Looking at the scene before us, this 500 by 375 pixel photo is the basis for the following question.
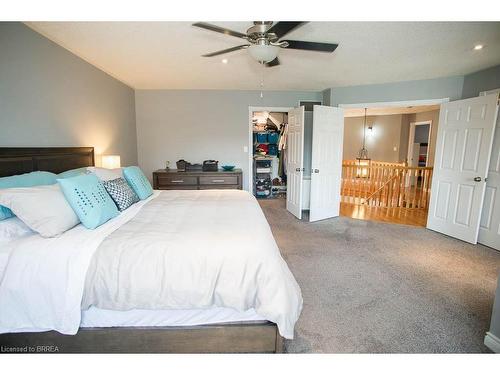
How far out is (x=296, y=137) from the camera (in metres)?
4.37

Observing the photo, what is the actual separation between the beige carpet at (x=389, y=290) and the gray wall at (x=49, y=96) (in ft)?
9.17

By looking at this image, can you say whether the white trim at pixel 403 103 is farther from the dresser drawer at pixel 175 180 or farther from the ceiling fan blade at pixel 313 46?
the dresser drawer at pixel 175 180

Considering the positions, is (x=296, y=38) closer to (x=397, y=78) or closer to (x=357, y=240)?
(x=397, y=78)

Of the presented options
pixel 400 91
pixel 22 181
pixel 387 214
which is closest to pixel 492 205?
pixel 387 214

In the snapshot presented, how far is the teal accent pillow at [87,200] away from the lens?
162cm

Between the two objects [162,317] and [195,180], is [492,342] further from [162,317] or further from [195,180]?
[195,180]

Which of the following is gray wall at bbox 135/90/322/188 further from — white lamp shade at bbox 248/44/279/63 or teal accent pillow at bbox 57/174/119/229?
teal accent pillow at bbox 57/174/119/229

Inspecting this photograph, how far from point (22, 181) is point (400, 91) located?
16.3ft

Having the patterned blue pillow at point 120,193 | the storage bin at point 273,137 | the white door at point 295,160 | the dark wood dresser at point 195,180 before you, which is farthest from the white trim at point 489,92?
the patterned blue pillow at point 120,193

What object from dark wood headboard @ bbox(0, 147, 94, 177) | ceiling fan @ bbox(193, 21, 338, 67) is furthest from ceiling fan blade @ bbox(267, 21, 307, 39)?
dark wood headboard @ bbox(0, 147, 94, 177)

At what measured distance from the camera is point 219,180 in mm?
4480

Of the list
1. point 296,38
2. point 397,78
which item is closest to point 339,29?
point 296,38

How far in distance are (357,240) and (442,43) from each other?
94.8 inches

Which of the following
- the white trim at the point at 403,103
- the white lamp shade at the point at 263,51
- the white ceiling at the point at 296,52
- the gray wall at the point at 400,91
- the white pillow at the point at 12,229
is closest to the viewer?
the white pillow at the point at 12,229
